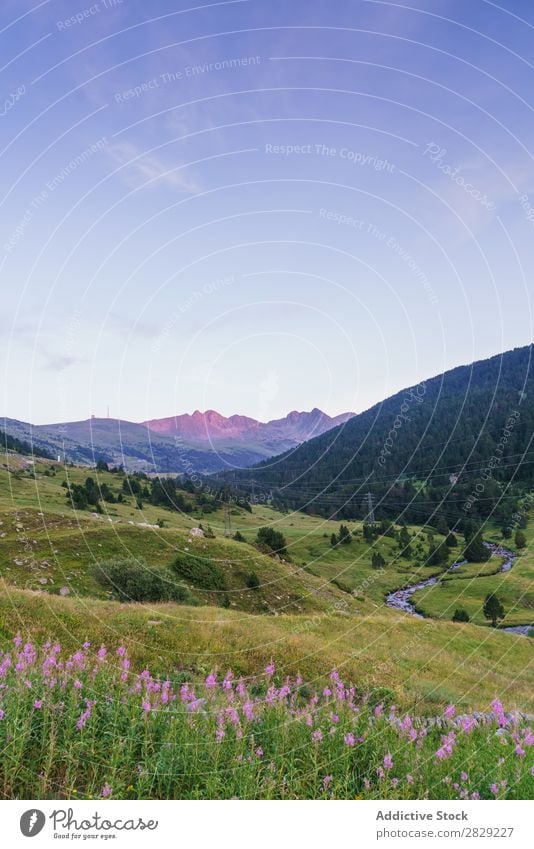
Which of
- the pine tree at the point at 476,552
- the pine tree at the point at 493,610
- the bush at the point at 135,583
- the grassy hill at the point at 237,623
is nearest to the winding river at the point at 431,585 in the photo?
the pine tree at the point at 493,610

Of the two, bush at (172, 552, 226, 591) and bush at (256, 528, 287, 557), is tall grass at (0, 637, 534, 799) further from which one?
bush at (256, 528, 287, 557)

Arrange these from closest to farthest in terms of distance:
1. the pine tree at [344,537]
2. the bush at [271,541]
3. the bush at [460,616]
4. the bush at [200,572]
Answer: the bush at [200,572], the bush at [460,616], the bush at [271,541], the pine tree at [344,537]

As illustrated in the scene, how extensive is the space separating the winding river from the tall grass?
68.7 meters

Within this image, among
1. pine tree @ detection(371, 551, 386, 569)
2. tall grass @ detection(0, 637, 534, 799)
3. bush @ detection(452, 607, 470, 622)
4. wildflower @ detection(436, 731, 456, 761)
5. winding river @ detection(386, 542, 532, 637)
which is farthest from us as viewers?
pine tree @ detection(371, 551, 386, 569)

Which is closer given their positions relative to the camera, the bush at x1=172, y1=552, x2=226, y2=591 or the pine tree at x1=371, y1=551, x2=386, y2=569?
the bush at x1=172, y1=552, x2=226, y2=591

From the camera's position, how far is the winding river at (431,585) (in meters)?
77.8

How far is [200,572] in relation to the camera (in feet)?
163

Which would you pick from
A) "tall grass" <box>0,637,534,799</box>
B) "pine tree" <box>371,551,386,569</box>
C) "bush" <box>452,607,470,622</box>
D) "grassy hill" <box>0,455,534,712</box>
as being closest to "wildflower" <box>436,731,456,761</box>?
"tall grass" <box>0,637,534,799</box>

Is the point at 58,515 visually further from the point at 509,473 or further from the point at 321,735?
the point at 509,473

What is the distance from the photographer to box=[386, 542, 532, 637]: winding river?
77850 millimetres

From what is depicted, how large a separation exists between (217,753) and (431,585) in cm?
11059

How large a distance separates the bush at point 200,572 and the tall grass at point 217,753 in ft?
135

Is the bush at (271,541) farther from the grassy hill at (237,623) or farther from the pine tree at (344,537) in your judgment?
the pine tree at (344,537)

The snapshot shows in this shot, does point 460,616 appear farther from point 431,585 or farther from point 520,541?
point 520,541
